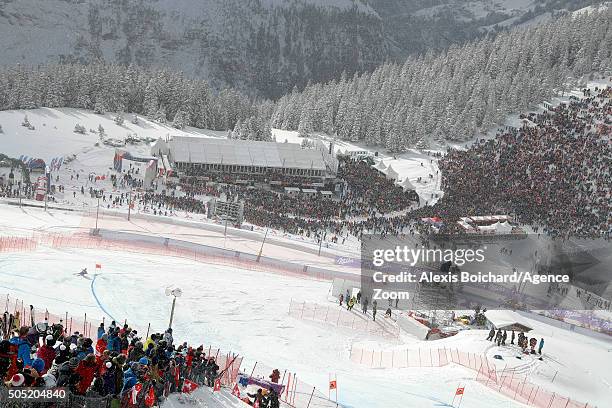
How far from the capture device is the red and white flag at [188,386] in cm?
1524

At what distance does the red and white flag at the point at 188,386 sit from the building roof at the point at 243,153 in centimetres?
5424

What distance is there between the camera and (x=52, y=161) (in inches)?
2282

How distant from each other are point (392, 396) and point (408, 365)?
179 inches

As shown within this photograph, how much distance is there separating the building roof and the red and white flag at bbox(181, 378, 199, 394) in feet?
178

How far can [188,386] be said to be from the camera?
15.4 m

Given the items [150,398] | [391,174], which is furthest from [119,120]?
[150,398]

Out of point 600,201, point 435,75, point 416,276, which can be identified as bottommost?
point 416,276

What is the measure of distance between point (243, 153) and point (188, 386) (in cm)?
5802

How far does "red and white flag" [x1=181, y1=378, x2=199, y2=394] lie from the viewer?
15243 millimetres

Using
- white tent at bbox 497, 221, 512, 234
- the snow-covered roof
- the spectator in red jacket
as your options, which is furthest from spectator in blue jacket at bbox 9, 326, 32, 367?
white tent at bbox 497, 221, 512, 234

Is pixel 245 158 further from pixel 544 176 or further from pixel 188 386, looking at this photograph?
pixel 188 386

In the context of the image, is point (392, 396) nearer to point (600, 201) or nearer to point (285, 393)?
point (285, 393)

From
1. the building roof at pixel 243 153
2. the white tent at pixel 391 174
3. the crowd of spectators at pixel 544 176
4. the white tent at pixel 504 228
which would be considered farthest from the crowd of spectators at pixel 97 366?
the white tent at pixel 391 174

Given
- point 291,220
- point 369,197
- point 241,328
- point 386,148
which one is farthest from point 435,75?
point 241,328
